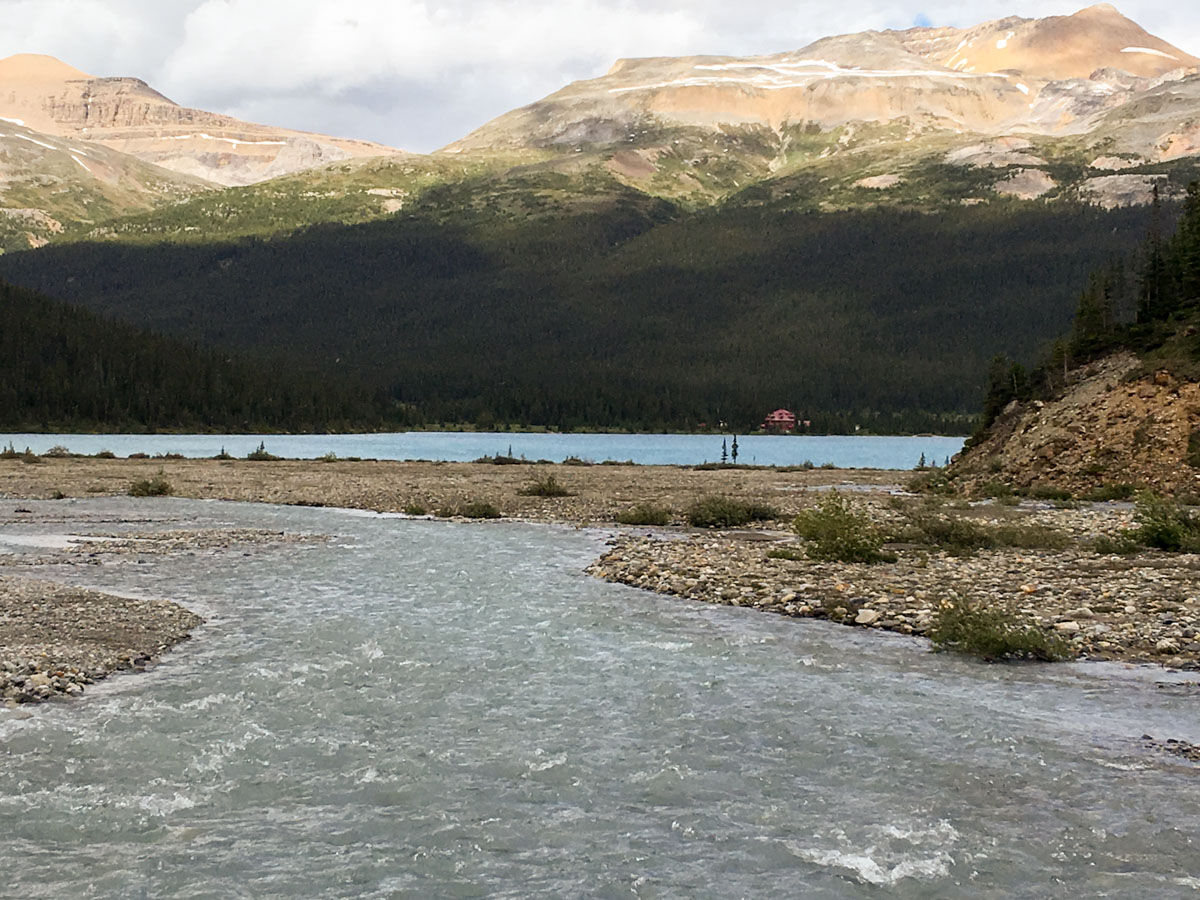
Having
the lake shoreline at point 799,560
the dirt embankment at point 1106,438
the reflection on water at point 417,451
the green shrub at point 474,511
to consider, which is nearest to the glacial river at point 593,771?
the lake shoreline at point 799,560

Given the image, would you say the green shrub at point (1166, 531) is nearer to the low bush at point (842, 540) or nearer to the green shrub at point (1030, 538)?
the green shrub at point (1030, 538)

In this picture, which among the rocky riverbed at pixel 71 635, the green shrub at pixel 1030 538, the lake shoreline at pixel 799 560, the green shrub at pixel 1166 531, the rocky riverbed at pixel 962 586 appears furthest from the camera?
the green shrub at pixel 1030 538

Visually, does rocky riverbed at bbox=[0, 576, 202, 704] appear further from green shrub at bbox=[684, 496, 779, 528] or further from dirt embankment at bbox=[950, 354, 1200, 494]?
dirt embankment at bbox=[950, 354, 1200, 494]

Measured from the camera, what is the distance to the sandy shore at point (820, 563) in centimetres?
1952

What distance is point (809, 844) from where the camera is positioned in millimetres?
9555

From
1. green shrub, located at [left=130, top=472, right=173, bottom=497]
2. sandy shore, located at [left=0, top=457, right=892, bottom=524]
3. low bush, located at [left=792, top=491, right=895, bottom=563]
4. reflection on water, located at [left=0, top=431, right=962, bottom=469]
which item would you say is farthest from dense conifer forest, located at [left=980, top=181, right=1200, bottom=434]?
green shrub, located at [left=130, top=472, right=173, bottom=497]

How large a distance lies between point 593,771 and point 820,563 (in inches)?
661

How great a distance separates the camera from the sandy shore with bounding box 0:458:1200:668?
19.5 meters

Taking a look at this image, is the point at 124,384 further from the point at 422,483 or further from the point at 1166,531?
the point at 1166,531

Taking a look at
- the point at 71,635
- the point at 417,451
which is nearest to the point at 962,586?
the point at 71,635

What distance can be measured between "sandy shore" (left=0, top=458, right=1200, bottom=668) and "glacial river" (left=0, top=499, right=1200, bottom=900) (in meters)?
2.28

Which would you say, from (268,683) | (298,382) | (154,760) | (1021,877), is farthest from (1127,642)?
(298,382)

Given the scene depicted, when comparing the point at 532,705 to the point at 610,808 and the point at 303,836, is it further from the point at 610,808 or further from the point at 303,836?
the point at 303,836

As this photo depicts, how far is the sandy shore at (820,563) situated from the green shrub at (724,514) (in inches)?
27.0
